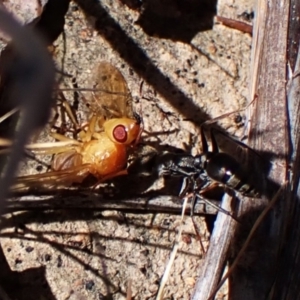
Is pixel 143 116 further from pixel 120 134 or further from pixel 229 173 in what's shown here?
pixel 229 173

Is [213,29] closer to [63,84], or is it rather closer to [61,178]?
[63,84]

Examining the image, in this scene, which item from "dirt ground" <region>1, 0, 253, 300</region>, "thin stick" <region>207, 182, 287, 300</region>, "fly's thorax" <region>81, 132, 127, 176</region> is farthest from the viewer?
"fly's thorax" <region>81, 132, 127, 176</region>

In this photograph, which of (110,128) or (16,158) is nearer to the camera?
(16,158)

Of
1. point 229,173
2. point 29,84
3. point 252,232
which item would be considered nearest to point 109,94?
point 229,173

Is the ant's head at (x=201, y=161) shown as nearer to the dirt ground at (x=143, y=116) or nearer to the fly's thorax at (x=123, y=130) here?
the dirt ground at (x=143, y=116)

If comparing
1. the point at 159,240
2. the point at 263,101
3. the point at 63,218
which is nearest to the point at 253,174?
the point at 263,101

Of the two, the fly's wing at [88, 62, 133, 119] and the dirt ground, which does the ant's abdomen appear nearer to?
the dirt ground

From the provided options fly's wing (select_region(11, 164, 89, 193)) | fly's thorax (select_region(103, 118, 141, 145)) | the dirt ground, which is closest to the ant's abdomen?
the dirt ground
